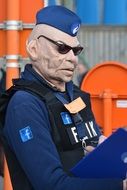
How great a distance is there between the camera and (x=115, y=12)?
772 cm

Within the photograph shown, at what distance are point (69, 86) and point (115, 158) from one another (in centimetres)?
53

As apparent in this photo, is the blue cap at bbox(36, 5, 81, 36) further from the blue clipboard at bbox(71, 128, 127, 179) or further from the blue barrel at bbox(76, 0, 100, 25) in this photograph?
the blue barrel at bbox(76, 0, 100, 25)

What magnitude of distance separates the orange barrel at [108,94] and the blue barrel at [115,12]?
2.80 meters

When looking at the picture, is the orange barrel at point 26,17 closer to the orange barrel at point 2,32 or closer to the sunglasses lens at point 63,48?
the orange barrel at point 2,32

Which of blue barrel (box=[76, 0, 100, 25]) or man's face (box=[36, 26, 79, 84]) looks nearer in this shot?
man's face (box=[36, 26, 79, 84])

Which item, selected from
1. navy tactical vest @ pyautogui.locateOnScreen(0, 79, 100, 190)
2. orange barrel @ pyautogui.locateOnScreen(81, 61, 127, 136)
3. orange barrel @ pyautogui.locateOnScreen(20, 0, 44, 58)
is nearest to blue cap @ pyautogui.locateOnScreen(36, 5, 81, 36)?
navy tactical vest @ pyautogui.locateOnScreen(0, 79, 100, 190)

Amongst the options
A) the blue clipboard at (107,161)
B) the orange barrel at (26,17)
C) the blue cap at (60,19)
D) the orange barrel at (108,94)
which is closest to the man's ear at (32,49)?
the blue cap at (60,19)

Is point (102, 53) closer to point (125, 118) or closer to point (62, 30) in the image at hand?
point (125, 118)

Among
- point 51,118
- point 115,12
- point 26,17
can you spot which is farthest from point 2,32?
point 115,12

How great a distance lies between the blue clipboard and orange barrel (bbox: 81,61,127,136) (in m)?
2.70

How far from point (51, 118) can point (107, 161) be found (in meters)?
0.32

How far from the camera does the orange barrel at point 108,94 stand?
4.87 meters

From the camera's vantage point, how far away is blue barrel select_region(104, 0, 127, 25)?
25.2 ft

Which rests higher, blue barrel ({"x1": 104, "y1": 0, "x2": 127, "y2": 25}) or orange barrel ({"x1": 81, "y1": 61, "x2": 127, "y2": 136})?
blue barrel ({"x1": 104, "y1": 0, "x2": 127, "y2": 25})
